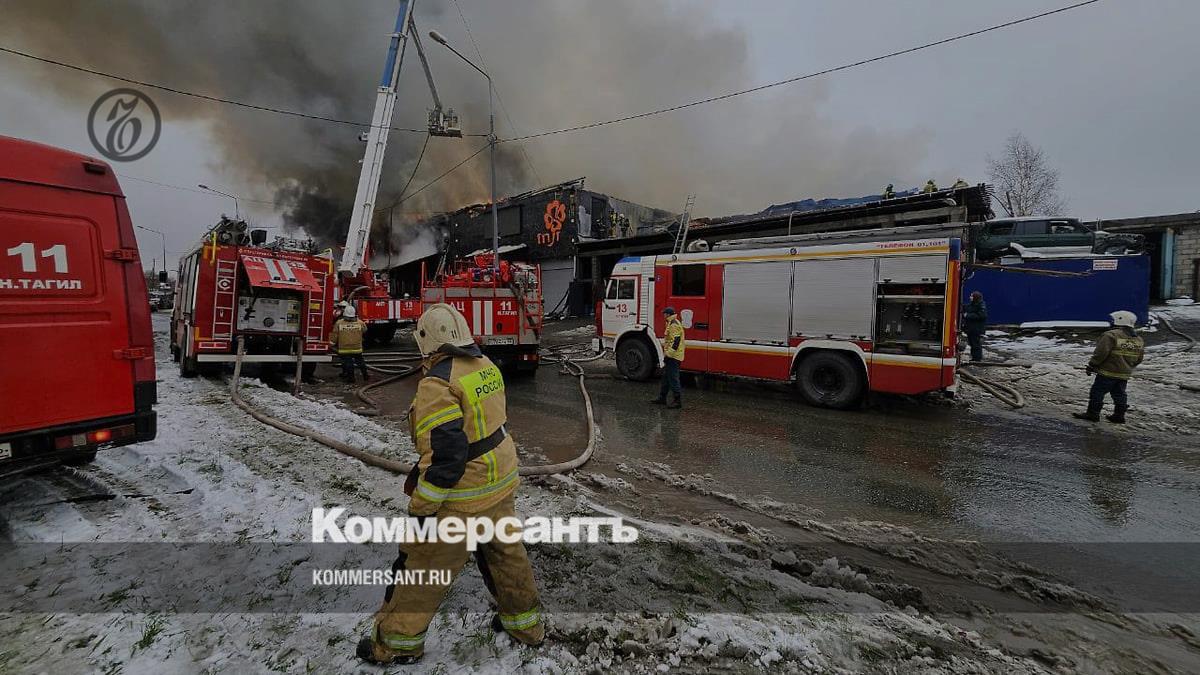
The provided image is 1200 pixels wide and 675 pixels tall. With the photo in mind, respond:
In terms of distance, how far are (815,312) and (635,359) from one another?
343cm

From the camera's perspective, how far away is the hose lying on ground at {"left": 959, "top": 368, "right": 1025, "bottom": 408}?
23.2ft

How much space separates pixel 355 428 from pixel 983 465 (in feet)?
21.9

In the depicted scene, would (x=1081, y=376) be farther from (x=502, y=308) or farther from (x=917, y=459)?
(x=502, y=308)

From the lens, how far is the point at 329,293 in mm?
9453

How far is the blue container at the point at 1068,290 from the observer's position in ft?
37.8

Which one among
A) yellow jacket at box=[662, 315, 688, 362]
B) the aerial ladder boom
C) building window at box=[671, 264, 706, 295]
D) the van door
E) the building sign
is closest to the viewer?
the van door

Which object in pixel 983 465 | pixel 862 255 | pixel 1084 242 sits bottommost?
pixel 983 465

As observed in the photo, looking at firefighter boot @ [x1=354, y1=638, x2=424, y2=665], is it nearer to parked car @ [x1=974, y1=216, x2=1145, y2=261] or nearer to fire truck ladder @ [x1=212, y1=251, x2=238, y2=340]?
fire truck ladder @ [x1=212, y1=251, x2=238, y2=340]

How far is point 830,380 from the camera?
752 cm

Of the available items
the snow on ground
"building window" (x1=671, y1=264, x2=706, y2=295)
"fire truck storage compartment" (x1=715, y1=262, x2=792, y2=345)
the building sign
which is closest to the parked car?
the snow on ground

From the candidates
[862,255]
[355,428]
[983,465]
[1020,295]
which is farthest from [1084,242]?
[355,428]

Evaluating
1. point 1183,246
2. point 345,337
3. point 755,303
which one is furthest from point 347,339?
point 1183,246

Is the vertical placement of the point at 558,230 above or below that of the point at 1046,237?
above

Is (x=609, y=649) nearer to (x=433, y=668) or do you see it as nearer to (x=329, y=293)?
(x=433, y=668)
